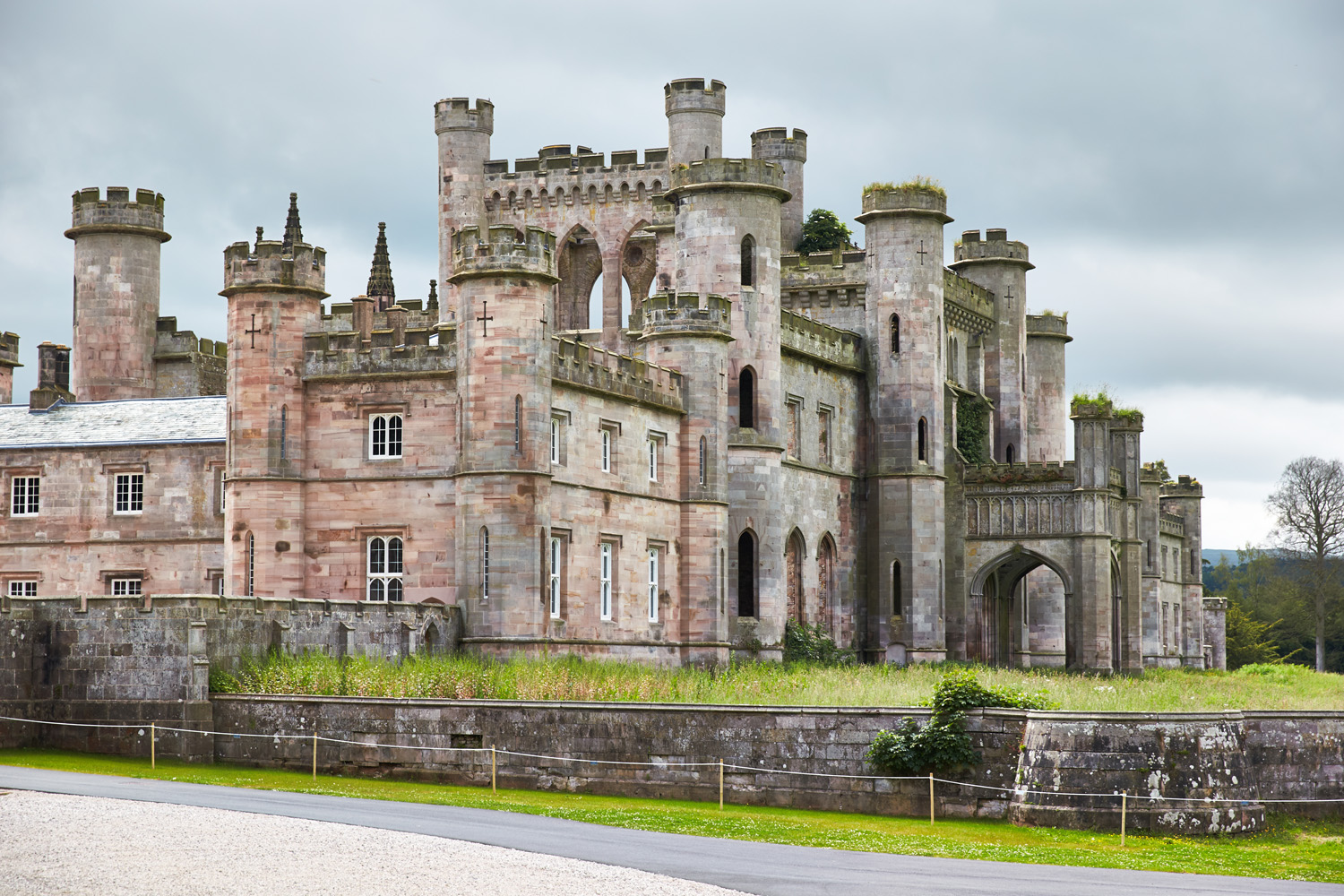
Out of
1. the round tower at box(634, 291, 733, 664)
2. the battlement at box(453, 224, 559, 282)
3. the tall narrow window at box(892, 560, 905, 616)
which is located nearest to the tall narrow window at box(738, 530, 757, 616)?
the round tower at box(634, 291, 733, 664)

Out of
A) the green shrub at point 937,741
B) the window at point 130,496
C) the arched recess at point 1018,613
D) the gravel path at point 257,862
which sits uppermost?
the window at point 130,496

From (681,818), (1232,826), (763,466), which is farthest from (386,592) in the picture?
(1232,826)

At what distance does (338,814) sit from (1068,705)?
600 inches

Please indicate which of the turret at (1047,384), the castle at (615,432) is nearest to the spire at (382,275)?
the castle at (615,432)

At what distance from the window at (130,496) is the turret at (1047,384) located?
114ft

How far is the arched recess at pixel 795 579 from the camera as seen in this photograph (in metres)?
52.2

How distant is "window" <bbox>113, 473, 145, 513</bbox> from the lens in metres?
46.9

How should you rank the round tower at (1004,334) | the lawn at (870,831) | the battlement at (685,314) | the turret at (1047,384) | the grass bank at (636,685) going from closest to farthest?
the lawn at (870,831), the grass bank at (636,685), the battlement at (685,314), the round tower at (1004,334), the turret at (1047,384)

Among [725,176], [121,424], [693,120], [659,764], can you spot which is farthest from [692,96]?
[659,764]

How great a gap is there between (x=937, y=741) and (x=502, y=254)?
1668 centimetres

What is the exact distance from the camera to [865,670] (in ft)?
153

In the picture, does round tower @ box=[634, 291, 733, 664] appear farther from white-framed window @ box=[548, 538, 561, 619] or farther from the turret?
the turret

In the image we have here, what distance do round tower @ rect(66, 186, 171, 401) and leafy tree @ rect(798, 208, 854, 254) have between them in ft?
71.9

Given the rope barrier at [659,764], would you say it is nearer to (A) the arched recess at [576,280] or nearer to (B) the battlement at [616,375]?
(B) the battlement at [616,375]
